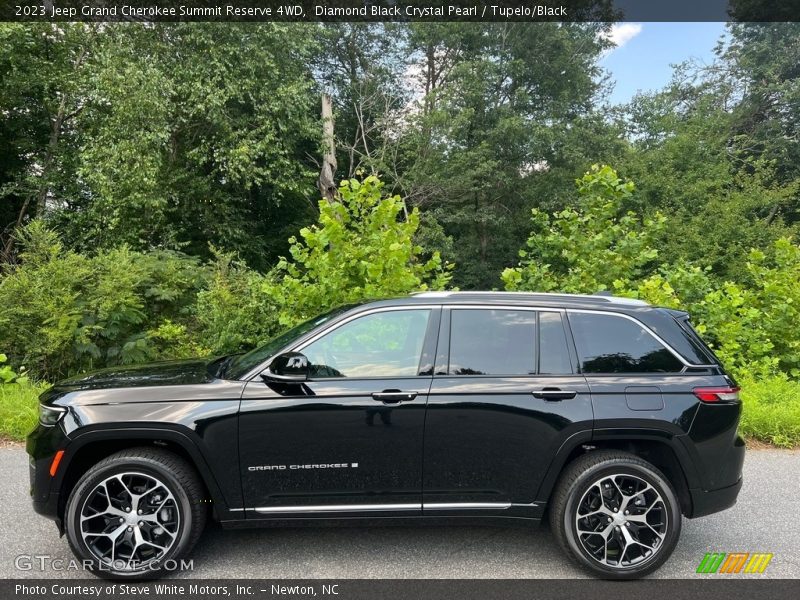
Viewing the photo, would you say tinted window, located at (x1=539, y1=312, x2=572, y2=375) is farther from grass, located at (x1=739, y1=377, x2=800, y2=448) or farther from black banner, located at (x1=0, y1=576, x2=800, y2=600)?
grass, located at (x1=739, y1=377, x2=800, y2=448)

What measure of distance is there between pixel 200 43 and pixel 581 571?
52.0ft

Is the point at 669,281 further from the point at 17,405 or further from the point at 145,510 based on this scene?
the point at 17,405

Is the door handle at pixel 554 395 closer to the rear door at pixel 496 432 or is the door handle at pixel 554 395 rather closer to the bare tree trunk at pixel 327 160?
the rear door at pixel 496 432

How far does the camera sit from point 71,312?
783 centimetres

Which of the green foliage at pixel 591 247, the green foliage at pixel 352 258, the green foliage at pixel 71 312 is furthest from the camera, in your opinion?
the green foliage at pixel 591 247

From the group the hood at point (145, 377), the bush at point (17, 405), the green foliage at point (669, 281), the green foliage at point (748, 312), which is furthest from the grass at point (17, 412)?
the green foliage at point (748, 312)

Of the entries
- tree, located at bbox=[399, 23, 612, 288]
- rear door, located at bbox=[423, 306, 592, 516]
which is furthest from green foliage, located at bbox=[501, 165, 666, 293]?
tree, located at bbox=[399, 23, 612, 288]

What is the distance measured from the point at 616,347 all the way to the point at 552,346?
41 centimetres

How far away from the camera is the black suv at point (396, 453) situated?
331 cm

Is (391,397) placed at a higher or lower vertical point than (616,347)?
lower

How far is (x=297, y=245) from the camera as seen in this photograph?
688cm

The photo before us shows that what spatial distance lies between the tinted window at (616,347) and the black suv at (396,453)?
0.02 meters

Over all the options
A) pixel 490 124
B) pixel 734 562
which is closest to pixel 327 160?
pixel 490 124

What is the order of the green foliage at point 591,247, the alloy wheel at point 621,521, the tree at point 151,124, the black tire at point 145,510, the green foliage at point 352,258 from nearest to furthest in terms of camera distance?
the black tire at point 145,510 → the alloy wheel at point 621,521 → the green foliage at point 352,258 → the green foliage at point 591,247 → the tree at point 151,124
